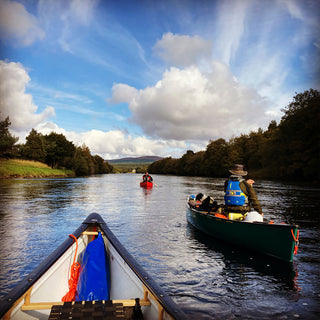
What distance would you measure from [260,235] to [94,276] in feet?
14.8

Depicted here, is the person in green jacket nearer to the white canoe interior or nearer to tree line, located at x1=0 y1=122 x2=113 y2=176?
the white canoe interior

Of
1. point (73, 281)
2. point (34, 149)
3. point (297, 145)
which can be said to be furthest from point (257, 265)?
point (34, 149)

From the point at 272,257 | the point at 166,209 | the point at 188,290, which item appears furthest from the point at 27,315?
the point at 166,209

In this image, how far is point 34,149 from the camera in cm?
6400

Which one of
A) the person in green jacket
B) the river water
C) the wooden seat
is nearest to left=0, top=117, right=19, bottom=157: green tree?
the river water

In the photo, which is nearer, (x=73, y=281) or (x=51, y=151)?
(x=73, y=281)

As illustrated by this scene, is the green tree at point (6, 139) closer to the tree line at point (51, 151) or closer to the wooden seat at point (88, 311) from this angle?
the tree line at point (51, 151)

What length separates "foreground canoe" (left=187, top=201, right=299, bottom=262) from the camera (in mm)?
6391

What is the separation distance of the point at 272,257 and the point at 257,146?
2763 inches

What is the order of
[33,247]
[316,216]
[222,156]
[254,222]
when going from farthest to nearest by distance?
[222,156]
[316,216]
[33,247]
[254,222]

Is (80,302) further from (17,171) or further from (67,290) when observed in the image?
(17,171)

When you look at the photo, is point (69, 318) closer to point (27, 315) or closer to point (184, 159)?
point (27, 315)

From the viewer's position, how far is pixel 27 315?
122 inches

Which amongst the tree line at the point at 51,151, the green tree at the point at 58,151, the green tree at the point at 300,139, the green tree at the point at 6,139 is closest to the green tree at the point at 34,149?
the tree line at the point at 51,151
